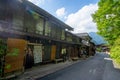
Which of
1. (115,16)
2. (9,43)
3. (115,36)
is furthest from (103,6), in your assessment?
(9,43)

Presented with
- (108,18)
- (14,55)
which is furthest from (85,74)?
(108,18)

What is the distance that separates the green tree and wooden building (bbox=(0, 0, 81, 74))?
675 cm

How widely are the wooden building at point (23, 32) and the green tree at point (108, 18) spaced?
22.1ft

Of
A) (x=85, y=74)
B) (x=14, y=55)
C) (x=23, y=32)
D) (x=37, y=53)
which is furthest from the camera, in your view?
(x=37, y=53)

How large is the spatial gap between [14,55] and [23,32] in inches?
129

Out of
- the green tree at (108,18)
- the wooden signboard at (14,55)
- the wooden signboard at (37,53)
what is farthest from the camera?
the green tree at (108,18)

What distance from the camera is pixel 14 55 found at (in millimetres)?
12008

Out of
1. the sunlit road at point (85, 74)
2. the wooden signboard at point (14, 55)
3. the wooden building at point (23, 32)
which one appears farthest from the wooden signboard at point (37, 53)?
the wooden signboard at point (14, 55)

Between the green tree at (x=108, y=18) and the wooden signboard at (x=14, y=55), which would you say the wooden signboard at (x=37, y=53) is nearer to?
the wooden signboard at (x=14, y=55)

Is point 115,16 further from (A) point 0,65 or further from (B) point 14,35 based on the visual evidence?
(A) point 0,65

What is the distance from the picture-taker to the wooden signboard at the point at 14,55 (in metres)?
11.3

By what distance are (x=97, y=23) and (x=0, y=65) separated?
17999 millimetres

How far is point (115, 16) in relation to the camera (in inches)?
901

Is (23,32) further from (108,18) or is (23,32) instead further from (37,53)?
(108,18)
